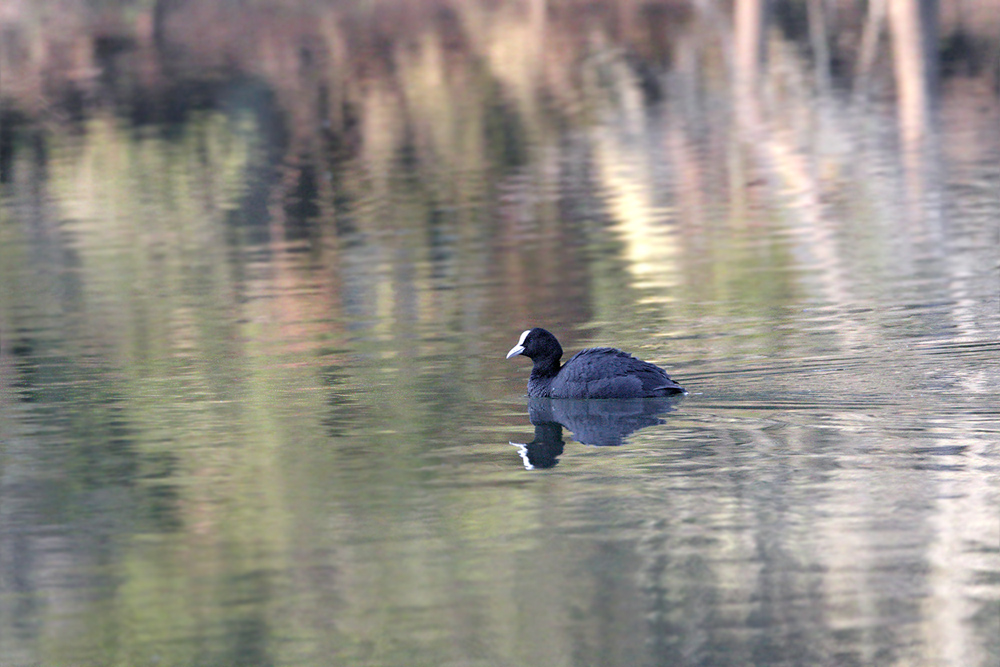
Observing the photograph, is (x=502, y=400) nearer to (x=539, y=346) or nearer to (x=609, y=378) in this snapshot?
(x=539, y=346)

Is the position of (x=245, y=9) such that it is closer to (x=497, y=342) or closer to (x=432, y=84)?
(x=432, y=84)

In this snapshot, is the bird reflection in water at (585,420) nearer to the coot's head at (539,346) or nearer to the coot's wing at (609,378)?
the coot's wing at (609,378)

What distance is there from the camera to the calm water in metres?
8.41

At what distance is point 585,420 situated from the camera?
12.9 metres

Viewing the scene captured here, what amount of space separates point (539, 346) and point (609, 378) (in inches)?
38.4

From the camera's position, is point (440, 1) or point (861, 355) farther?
point (440, 1)

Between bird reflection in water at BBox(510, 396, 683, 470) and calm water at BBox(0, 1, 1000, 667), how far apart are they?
4cm

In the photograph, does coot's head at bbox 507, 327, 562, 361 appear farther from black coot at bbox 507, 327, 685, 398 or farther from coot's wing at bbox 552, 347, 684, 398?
coot's wing at bbox 552, 347, 684, 398

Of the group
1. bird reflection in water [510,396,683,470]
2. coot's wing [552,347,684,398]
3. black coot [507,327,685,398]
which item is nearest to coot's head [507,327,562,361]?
black coot [507,327,685,398]

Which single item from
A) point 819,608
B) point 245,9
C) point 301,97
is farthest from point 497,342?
point 245,9

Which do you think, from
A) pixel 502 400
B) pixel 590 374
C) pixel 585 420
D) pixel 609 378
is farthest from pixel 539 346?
pixel 585 420

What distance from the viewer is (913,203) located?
82.4 ft

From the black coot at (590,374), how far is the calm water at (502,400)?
160 millimetres

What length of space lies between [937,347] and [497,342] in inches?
159
